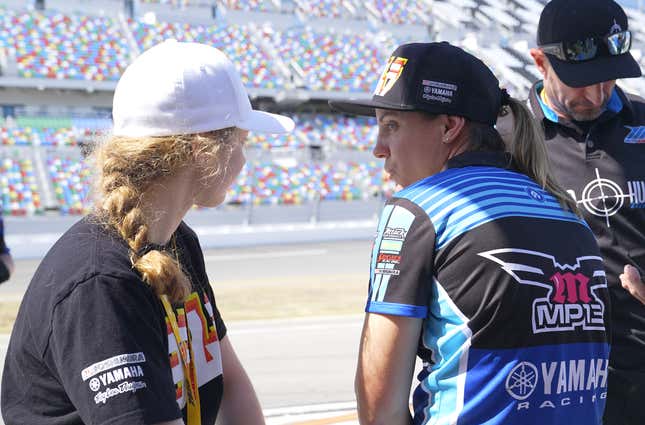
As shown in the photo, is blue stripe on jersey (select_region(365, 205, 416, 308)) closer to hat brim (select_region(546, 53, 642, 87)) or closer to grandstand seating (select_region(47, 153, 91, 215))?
hat brim (select_region(546, 53, 642, 87))

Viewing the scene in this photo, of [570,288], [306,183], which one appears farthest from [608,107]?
[306,183]

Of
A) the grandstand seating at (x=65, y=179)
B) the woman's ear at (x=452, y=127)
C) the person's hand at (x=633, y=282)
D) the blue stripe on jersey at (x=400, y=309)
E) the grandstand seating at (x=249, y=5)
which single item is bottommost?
the grandstand seating at (x=65, y=179)

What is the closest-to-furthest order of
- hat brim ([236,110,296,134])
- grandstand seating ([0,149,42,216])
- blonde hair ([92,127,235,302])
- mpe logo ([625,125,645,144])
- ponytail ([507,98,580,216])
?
blonde hair ([92,127,235,302])
hat brim ([236,110,296,134])
ponytail ([507,98,580,216])
mpe logo ([625,125,645,144])
grandstand seating ([0,149,42,216])

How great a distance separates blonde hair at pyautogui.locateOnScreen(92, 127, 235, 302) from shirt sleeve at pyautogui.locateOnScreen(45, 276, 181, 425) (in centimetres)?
13

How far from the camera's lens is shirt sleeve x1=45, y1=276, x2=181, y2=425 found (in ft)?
4.43

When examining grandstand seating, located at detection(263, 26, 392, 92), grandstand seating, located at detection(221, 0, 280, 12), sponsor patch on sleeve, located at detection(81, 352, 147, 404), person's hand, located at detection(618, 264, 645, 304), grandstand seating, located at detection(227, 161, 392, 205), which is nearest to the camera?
sponsor patch on sleeve, located at detection(81, 352, 147, 404)

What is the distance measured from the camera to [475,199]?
1.67 meters

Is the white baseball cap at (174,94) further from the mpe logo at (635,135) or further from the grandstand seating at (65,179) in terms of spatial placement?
the grandstand seating at (65,179)

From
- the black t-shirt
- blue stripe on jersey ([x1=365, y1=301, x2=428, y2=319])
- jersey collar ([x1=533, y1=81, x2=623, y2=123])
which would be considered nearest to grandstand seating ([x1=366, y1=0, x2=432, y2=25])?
jersey collar ([x1=533, y1=81, x2=623, y2=123])

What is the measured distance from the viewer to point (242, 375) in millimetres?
2105

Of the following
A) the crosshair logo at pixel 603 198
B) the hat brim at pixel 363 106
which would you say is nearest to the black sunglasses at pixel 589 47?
the crosshair logo at pixel 603 198

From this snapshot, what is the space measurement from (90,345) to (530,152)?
112cm

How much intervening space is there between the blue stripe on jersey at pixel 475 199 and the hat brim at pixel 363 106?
7.5 inches

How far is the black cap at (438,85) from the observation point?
1788 millimetres
